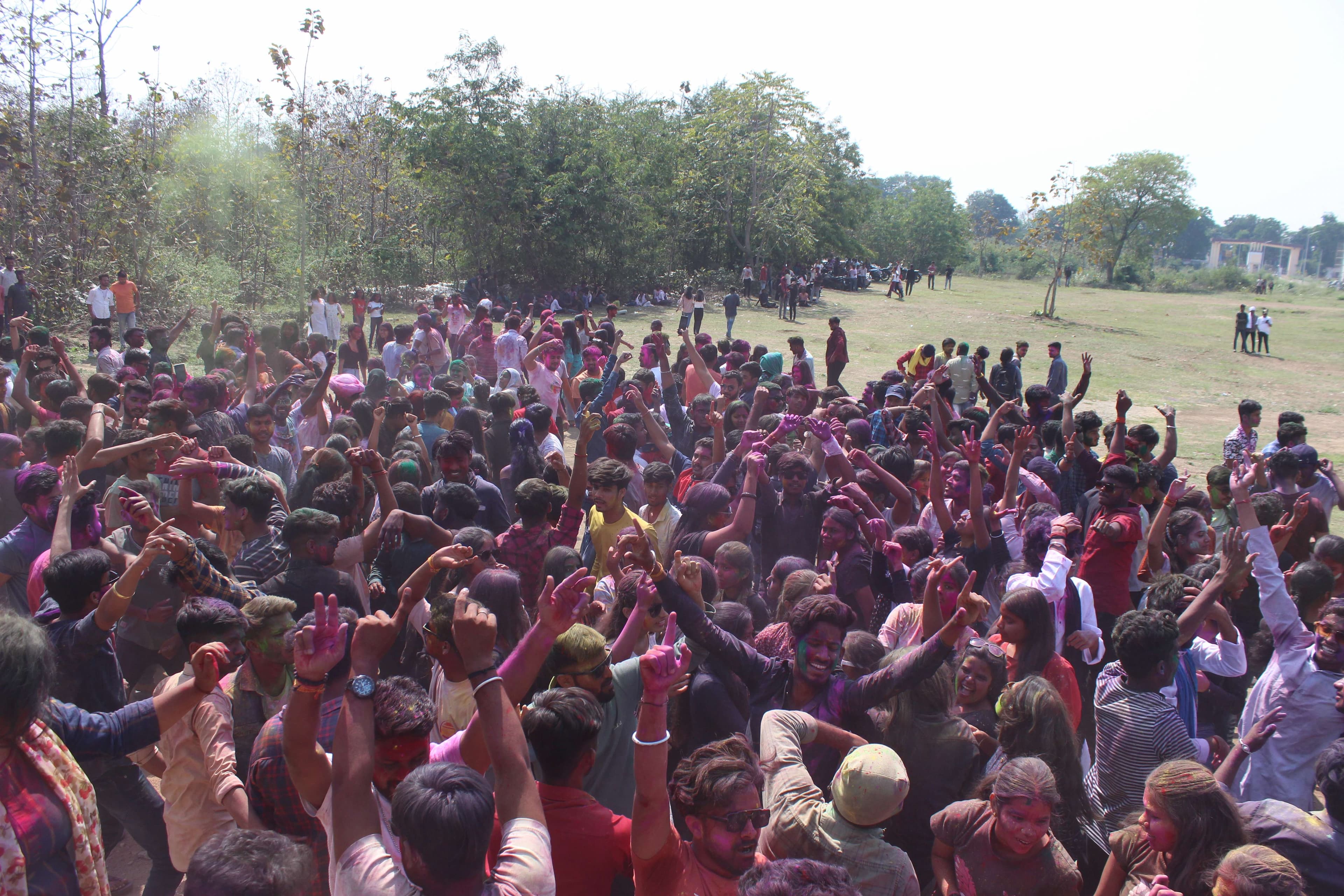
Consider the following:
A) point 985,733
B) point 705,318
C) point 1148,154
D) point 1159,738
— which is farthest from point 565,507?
point 1148,154

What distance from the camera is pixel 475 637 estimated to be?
7.41 ft

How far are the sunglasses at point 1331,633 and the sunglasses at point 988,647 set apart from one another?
3.85 feet

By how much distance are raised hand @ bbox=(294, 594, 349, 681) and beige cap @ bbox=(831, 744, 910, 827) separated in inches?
55.2

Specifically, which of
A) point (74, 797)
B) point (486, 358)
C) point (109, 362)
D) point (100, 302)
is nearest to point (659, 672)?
point (74, 797)

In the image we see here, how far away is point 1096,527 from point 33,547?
574 centimetres

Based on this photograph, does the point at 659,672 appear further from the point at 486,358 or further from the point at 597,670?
the point at 486,358

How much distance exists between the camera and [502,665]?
8.41 feet

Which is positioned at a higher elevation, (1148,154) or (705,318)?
(1148,154)

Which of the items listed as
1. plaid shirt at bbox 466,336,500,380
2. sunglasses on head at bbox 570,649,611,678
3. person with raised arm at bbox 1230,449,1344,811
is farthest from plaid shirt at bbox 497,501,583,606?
plaid shirt at bbox 466,336,500,380

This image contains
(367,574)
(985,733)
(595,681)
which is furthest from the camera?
(367,574)

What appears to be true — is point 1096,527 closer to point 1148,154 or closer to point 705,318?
point 705,318

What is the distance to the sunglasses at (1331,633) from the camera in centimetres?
326

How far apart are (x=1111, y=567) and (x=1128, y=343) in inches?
995

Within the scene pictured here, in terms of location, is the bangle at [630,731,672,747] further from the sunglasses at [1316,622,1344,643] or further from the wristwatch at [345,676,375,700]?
the sunglasses at [1316,622,1344,643]
